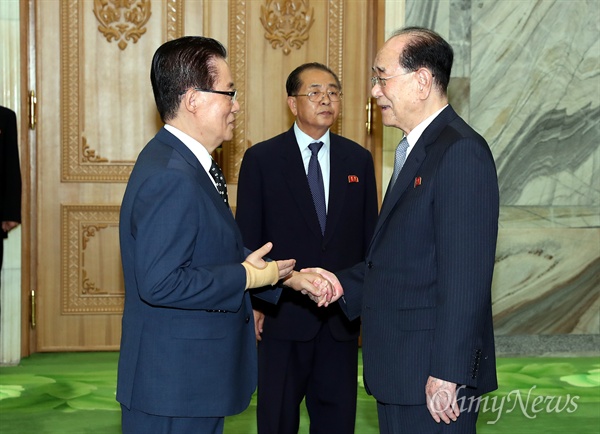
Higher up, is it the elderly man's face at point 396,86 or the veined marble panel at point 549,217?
the elderly man's face at point 396,86

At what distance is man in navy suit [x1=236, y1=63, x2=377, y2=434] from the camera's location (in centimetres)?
402

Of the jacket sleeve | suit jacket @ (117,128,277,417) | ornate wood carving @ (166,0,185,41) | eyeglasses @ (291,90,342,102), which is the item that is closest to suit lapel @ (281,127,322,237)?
eyeglasses @ (291,90,342,102)

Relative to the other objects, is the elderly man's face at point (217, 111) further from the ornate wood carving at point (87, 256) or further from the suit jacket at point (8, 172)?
the ornate wood carving at point (87, 256)

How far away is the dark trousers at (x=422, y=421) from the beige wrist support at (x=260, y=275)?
55 cm

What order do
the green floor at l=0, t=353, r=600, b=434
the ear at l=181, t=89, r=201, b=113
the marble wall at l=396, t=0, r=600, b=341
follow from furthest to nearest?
the marble wall at l=396, t=0, r=600, b=341
the green floor at l=0, t=353, r=600, b=434
the ear at l=181, t=89, r=201, b=113

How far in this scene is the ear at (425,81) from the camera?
9.18 ft

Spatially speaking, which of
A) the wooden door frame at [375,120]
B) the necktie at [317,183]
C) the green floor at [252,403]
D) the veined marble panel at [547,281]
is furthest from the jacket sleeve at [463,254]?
the veined marble panel at [547,281]

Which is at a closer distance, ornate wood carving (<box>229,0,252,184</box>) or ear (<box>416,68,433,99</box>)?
ear (<box>416,68,433,99</box>)

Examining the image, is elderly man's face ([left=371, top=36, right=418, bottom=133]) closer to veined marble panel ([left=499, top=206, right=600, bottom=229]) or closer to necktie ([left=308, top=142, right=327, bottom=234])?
necktie ([left=308, top=142, right=327, bottom=234])

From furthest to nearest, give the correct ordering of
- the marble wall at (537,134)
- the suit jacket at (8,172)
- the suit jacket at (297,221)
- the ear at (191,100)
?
the marble wall at (537,134)
the suit jacket at (8,172)
the suit jacket at (297,221)
the ear at (191,100)

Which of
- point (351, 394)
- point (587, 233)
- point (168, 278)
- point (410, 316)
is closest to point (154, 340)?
point (168, 278)

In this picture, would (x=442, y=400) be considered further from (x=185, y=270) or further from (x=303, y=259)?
(x=303, y=259)

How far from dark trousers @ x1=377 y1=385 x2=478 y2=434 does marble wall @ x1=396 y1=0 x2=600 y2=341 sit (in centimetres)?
385

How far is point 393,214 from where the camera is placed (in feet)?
9.09
